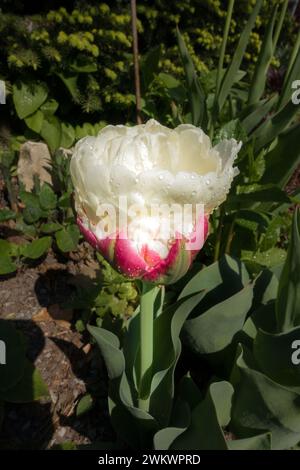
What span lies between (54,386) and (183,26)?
2222mm

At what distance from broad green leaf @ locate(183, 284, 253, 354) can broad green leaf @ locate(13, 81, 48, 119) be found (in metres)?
1.54

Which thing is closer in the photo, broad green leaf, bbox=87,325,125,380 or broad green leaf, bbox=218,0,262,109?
broad green leaf, bbox=87,325,125,380

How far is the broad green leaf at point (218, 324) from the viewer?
1.18 metres

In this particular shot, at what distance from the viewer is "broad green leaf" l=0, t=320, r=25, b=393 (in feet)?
4.40

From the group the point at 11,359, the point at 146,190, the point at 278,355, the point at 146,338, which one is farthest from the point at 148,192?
the point at 11,359

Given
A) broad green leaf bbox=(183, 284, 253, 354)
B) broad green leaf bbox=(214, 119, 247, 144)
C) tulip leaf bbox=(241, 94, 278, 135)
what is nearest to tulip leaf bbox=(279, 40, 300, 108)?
tulip leaf bbox=(241, 94, 278, 135)

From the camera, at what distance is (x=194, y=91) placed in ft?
5.70

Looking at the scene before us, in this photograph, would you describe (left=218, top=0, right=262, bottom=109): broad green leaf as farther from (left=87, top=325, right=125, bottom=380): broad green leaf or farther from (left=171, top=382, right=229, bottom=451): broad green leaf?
(left=171, top=382, right=229, bottom=451): broad green leaf

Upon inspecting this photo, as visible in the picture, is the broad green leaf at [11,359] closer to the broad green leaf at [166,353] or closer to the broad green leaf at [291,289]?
the broad green leaf at [166,353]

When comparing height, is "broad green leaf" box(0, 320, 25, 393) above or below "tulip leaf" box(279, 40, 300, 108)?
below

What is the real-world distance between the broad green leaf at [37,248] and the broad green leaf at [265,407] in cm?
90

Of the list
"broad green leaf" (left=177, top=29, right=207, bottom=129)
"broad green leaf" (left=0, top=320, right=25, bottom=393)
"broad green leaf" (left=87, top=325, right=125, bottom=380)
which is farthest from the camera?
"broad green leaf" (left=177, top=29, right=207, bottom=129)

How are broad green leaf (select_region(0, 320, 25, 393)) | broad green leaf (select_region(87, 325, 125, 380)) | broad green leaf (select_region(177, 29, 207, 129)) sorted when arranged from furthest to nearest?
broad green leaf (select_region(177, 29, 207, 129))
broad green leaf (select_region(0, 320, 25, 393))
broad green leaf (select_region(87, 325, 125, 380))

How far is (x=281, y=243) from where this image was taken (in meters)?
2.19
